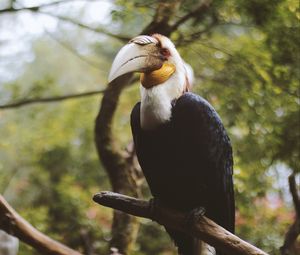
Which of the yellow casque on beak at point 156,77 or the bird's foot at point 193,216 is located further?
the yellow casque on beak at point 156,77

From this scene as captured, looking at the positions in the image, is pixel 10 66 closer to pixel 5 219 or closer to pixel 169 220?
pixel 5 219

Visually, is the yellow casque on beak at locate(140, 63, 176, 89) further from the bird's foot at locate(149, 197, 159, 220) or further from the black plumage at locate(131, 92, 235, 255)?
the bird's foot at locate(149, 197, 159, 220)

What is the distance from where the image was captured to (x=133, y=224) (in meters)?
3.35

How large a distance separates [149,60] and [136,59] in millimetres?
73

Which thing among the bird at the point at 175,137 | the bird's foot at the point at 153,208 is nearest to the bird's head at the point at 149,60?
the bird at the point at 175,137

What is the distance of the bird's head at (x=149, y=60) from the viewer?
2189mm

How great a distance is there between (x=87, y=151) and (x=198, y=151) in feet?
12.7

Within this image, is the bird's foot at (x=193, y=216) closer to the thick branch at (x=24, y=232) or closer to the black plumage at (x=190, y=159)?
the black plumage at (x=190, y=159)

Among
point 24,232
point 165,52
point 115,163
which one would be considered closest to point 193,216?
point 165,52

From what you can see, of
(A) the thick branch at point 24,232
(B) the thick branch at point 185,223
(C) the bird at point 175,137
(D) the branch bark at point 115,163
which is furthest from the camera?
(D) the branch bark at point 115,163

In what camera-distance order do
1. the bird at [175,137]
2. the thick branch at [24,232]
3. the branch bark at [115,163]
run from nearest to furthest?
the bird at [175,137] < the thick branch at [24,232] < the branch bark at [115,163]

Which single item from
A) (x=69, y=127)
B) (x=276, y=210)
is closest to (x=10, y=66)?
(x=69, y=127)

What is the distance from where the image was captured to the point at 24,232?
9.29 feet

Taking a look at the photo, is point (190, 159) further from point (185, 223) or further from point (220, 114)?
point (220, 114)
